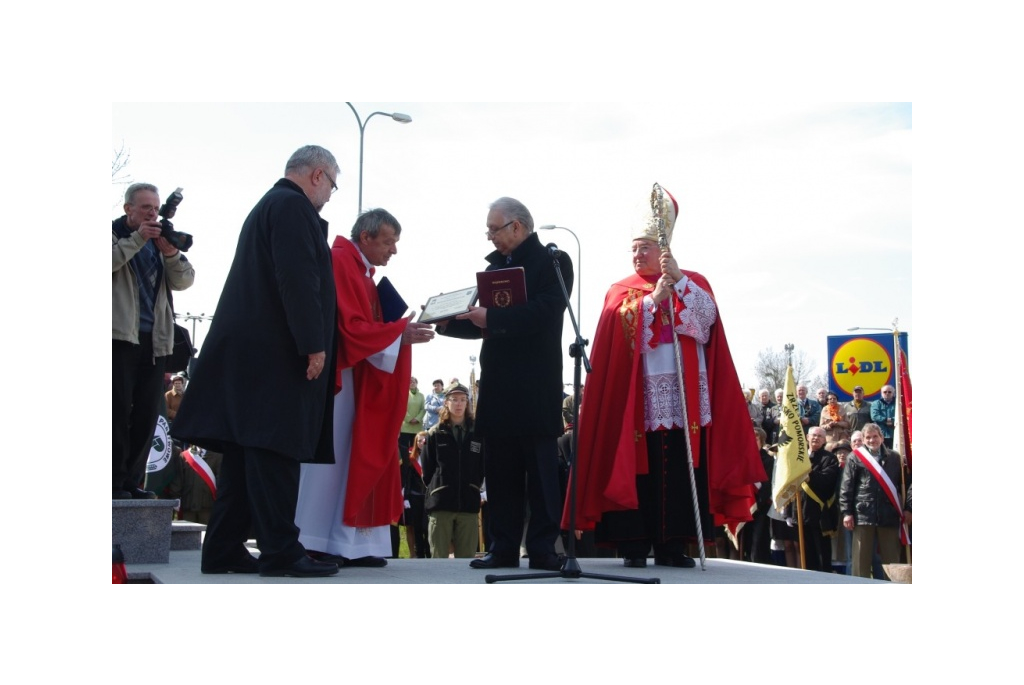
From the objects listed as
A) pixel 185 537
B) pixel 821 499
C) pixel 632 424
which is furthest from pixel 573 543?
pixel 821 499

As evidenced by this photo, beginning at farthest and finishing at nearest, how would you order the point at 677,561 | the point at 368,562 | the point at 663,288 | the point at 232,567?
the point at 677,561
the point at 663,288
the point at 368,562
the point at 232,567

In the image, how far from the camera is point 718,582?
5.90 meters

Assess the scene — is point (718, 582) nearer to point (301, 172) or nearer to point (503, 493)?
point (503, 493)

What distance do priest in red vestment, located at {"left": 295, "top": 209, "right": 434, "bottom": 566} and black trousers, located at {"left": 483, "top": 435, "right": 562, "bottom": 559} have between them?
60 centimetres

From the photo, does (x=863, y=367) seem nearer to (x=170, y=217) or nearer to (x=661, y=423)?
(x=661, y=423)

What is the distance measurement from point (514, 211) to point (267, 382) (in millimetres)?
1905

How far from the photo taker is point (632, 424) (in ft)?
22.8

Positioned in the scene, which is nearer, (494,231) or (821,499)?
(494,231)

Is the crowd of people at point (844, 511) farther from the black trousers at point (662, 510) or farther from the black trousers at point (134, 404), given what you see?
the black trousers at point (134, 404)

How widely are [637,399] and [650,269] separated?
0.87 metres

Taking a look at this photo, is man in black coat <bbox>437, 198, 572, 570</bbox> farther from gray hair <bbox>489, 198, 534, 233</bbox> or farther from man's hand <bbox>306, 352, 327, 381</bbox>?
man's hand <bbox>306, 352, 327, 381</bbox>

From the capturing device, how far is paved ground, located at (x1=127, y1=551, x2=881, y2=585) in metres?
5.50

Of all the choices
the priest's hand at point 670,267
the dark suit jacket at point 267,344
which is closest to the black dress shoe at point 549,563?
the dark suit jacket at point 267,344

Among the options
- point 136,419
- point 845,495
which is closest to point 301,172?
point 136,419
